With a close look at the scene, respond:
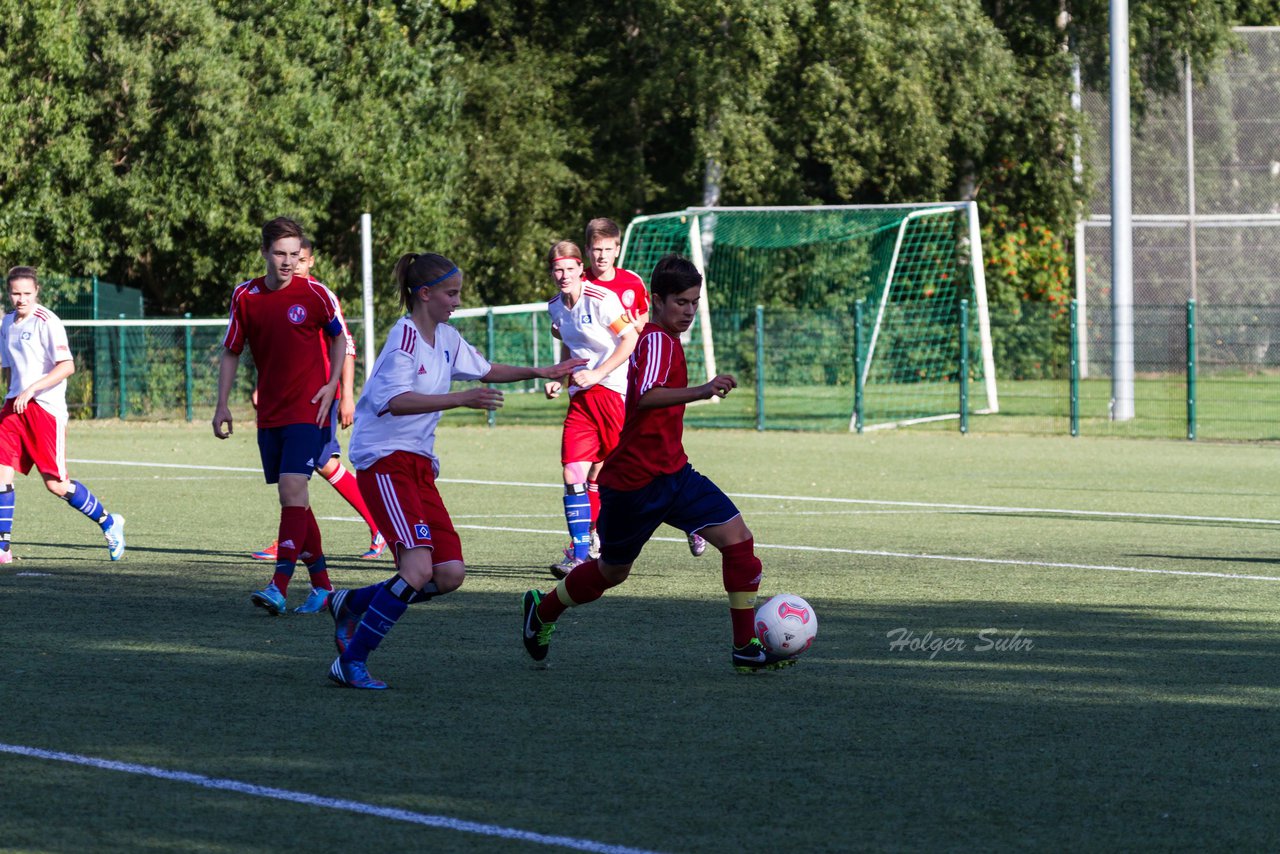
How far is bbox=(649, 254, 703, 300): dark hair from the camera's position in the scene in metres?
6.75

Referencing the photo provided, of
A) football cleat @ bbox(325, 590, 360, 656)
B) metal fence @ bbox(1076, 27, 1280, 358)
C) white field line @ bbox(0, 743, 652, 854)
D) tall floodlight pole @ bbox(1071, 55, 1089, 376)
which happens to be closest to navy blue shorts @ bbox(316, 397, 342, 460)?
football cleat @ bbox(325, 590, 360, 656)

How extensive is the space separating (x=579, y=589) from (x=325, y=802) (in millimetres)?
2246

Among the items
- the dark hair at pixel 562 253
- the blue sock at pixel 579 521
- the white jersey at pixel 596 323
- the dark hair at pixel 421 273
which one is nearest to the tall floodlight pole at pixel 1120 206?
the white jersey at pixel 596 323

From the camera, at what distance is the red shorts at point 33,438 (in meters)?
10.9

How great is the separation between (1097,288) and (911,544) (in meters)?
26.1

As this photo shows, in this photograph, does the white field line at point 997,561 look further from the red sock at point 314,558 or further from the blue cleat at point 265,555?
the red sock at point 314,558

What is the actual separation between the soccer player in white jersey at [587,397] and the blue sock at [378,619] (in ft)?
10.9

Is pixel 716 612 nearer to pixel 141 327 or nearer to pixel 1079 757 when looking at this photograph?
pixel 1079 757

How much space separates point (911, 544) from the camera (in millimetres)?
11688

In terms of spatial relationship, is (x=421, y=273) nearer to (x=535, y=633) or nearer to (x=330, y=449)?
(x=535, y=633)

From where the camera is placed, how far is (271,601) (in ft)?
27.7

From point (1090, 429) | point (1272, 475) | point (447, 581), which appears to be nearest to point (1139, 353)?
point (1090, 429)

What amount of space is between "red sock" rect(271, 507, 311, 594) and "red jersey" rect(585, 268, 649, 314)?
241cm

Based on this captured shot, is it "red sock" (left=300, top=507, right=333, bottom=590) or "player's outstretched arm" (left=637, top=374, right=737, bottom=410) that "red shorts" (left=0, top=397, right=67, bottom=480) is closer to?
"red sock" (left=300, top=507, right=333, bottom=590)
